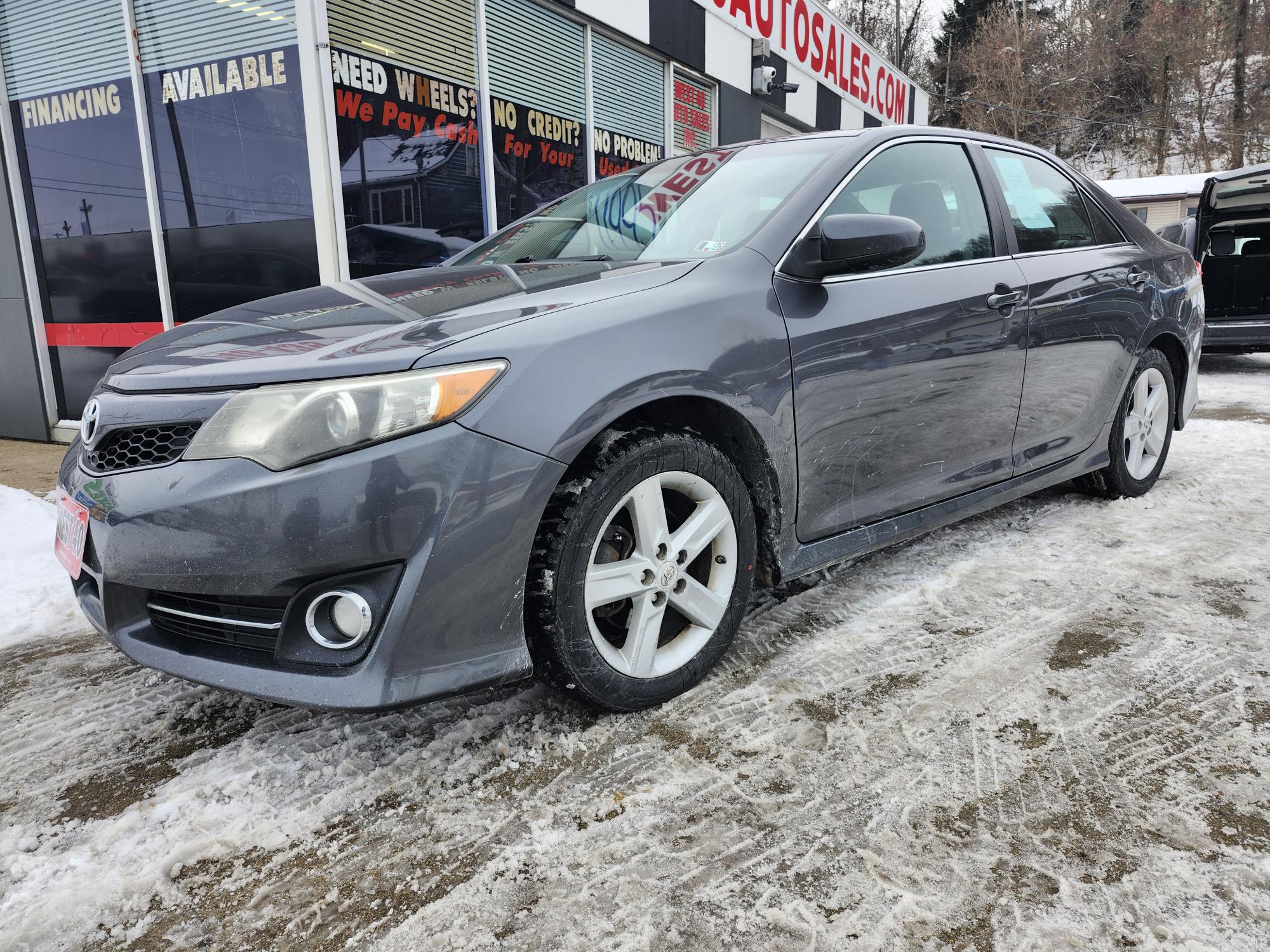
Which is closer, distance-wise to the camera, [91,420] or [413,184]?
[91,420]

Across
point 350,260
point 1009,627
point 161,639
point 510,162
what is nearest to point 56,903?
point 161,639

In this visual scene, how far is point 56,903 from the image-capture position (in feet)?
4.76

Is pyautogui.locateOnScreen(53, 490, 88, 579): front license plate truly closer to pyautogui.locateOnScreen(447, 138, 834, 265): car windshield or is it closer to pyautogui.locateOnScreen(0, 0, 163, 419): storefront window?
pyautogui.locateOnScreen(447, 138, 834, 265): car windshield

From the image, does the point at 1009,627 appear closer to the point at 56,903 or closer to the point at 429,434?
the point at 429,434

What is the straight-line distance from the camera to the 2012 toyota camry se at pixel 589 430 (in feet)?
5.25

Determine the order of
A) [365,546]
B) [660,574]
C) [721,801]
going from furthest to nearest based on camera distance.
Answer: [660,574] < [721,801] < [365,546]

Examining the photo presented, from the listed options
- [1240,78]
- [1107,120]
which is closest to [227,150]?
[1107,120]

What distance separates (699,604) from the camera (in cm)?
210

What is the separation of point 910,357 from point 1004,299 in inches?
22.8

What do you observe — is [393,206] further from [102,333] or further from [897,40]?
[897,40]

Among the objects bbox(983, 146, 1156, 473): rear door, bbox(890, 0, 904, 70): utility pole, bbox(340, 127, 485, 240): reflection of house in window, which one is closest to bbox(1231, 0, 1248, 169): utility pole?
bbox(890, 0, 904, 70): utility pole

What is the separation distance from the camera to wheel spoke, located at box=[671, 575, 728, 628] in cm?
206

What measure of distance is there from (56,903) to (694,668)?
1.34 metres

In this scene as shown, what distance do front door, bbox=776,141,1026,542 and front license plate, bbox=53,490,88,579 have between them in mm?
1692
